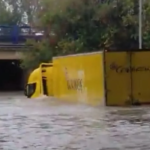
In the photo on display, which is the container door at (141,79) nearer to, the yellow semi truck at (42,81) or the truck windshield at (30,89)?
the yellow semi truck at (42,81)

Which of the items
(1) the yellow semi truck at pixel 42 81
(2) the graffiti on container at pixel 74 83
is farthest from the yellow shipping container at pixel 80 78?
Answer: (1) the yellow semi truck at pixel 42 81

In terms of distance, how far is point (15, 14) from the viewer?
79000 millimetres

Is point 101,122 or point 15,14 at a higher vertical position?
point 15,14

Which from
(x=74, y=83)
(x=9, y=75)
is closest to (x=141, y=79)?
(x=74, y=83)

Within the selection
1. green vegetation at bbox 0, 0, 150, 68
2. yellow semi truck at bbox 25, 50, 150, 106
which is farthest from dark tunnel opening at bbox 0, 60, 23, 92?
yellow semi truck at bbox 25, 50, 150, 106

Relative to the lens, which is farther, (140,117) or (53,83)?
(53,83)

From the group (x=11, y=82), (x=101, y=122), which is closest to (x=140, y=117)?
(x=101, y=122)

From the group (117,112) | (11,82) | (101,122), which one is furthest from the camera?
(11,82)

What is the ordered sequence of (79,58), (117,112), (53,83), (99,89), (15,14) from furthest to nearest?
(15,14) → (53,83) → (79,58) → (99,89) → (117,112)

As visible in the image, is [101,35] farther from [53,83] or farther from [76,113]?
[76,113]

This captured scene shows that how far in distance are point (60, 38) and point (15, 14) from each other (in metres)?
37.8

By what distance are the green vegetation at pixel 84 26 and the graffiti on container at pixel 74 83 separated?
10.1 meters

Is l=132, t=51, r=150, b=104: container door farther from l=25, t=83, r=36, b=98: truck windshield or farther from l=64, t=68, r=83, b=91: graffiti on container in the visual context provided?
l=25, t=83, r=36, b=98: truck windshield

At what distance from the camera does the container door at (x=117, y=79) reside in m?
21.7
